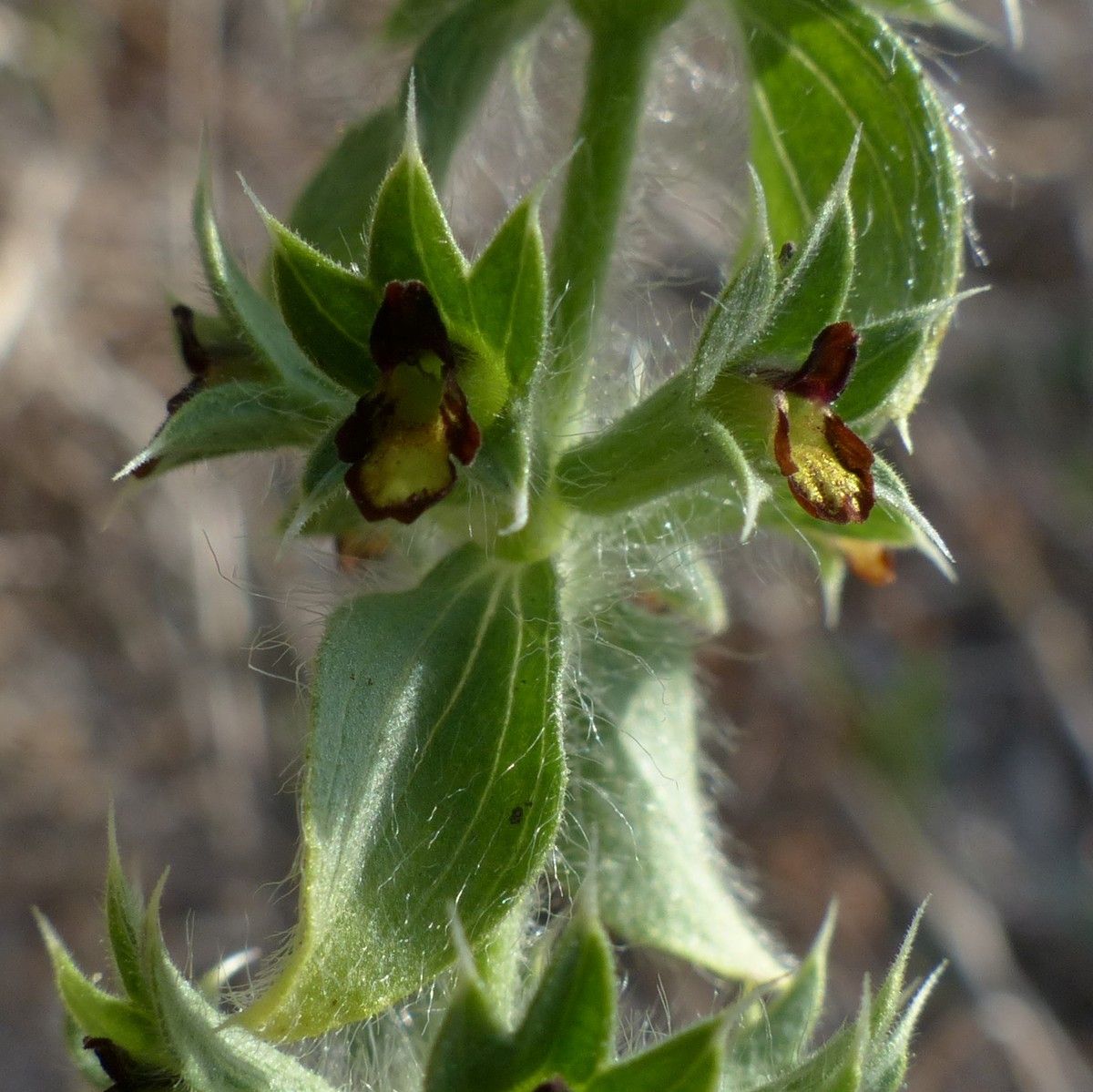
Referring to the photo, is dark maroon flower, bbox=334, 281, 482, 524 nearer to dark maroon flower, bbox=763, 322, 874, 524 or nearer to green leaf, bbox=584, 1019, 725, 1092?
dark maroon flower, bbox=763, 322, 874, 524

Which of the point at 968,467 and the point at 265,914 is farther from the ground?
the point at 968,467

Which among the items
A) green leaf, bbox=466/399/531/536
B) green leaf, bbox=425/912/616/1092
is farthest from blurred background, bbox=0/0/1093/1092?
green leaf, bbox=425/912/616/1092

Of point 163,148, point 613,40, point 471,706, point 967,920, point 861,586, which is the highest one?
point 613,40

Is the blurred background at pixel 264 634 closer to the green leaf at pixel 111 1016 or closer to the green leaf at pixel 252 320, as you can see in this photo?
the green leaf at pixel 252 320

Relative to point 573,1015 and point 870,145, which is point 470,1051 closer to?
point 573,1015

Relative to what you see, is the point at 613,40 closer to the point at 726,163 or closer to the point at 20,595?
the point at 726,163

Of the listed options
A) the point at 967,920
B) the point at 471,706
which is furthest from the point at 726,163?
the point at 967,920

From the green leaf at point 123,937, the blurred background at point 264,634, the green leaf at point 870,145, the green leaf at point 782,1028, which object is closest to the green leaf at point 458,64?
the green leaf at point 870,145
